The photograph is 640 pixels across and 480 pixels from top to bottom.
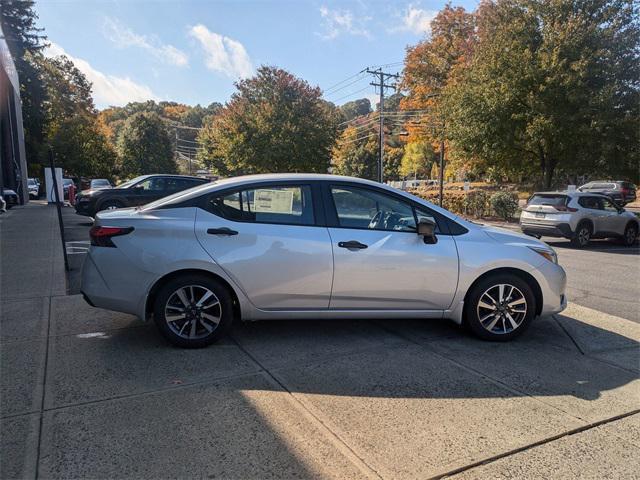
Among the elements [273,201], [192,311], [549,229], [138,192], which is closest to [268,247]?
[273,201]

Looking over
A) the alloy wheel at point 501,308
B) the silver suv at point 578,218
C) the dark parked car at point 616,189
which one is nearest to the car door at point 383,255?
→ the alloy wheel at point 501,308

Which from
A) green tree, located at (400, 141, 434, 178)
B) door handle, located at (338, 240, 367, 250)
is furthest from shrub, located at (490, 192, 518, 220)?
green tree, located at (400, 141, 434, 178)

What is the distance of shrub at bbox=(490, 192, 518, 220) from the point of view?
19953 mm

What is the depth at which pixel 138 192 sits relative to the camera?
45.7 ft

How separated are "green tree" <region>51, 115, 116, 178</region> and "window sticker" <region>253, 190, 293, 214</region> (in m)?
43.3

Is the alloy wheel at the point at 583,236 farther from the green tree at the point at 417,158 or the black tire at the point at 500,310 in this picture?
the green tree at the point at 417,158

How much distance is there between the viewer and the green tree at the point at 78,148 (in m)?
43.2

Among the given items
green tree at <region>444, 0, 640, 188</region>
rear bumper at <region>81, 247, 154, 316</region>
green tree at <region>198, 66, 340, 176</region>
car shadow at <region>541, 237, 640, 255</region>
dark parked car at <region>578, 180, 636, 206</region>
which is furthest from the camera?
green tree at <region>198, 66, 340, 176</region>

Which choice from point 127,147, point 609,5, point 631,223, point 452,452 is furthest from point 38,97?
point 452,452

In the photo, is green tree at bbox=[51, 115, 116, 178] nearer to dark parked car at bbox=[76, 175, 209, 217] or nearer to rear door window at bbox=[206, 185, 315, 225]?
dark parked car at bbox=[76, 175, 209, 217]

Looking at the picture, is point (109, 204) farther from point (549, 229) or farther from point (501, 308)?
point (549, 229)

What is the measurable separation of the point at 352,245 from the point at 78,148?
46.4m

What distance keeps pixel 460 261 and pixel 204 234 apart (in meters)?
2.35

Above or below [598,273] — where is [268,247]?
above
